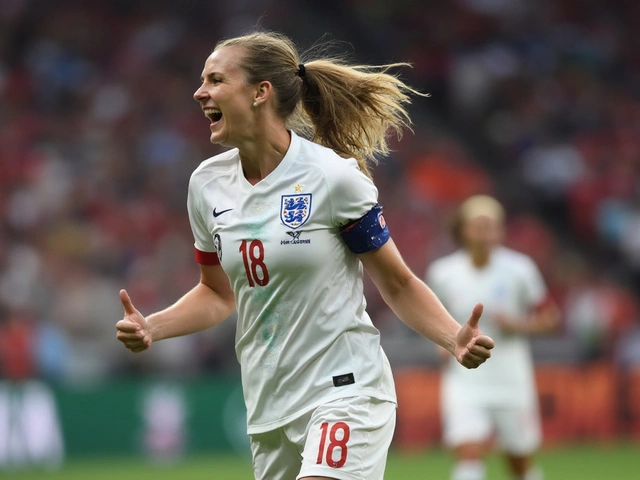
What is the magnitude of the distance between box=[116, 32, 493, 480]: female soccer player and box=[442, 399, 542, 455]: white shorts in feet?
14.7

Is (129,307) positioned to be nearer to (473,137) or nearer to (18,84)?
(18,84)

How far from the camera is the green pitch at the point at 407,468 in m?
12.2

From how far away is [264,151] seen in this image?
5.07 meters

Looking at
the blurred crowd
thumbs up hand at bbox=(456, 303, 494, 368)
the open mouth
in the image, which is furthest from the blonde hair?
the blurred crowd

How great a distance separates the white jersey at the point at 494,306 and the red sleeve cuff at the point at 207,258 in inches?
178

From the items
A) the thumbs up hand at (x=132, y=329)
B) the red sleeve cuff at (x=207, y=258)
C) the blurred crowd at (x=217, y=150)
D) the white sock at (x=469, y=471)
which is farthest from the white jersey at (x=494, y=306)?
the blurred crowd at (x=217, y=150)

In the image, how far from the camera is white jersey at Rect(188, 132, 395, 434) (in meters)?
4.86

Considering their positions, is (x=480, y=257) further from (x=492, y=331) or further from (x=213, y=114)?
(x=213, y=114)

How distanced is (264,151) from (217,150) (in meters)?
12.5

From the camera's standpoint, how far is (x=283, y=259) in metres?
4.83

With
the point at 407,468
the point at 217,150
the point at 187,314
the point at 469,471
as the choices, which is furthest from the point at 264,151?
the point at 217,150

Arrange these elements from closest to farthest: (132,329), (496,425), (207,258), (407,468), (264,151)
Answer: (132,329) → (264,151) → (207,258) → (496,425) → (407,468)

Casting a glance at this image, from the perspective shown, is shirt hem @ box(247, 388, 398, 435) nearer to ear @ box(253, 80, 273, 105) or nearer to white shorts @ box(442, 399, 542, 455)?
ear @ box(253, 80, 273, 105)

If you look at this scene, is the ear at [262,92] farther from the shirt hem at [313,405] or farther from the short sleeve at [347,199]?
the shirt hem at [313,405]
